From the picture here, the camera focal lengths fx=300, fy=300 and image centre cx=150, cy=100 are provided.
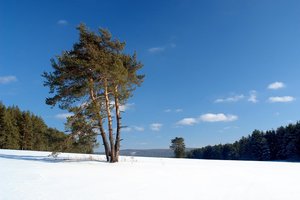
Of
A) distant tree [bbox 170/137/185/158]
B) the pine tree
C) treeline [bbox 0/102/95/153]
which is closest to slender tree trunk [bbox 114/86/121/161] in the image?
the pine tree

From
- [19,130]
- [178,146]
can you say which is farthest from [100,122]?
[178,146]

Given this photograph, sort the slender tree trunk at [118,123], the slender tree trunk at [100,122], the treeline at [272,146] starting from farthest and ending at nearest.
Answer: the treeline at [272,146]
the slender tree trunk at [118,123]
the slender tree trunk at [100,122]

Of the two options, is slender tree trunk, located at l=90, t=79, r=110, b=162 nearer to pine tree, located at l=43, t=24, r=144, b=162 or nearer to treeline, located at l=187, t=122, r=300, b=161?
pine tree, located at l=43, t=24, r=144, b=162

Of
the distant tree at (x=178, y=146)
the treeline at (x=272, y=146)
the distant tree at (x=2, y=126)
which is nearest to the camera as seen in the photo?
the distant tree at (x=2, y=126)

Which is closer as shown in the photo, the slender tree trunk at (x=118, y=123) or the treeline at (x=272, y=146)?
the slender tree trunk at (x=118, y=123)

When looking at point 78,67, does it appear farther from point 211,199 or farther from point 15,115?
point 15,115

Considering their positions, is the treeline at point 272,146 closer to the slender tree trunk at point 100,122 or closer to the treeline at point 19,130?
the treeline at point 19,130

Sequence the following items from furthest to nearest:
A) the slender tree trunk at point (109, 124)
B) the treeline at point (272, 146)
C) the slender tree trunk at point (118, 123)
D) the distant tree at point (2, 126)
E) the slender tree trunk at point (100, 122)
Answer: the treeline at point (272, 146) < the distant tree at point (2, 126) < the slender tree trunk at point (118, 123) < the slender tree trunk at point (109, 124) < the slender tree trunk at point (100, 122)

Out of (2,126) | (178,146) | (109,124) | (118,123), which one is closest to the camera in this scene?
(109,124)

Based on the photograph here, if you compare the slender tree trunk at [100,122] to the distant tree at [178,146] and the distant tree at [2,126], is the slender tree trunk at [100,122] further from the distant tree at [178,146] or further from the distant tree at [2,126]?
the distant tree at [178,146]

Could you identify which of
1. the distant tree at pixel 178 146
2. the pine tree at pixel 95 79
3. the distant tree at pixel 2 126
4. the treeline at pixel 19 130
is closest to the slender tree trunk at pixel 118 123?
the pine tree at pixel 95 79

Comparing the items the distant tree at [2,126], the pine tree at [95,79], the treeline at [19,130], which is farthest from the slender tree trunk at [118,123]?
the distant tree at [2,126]

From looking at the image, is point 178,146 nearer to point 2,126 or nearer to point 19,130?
point 19,130

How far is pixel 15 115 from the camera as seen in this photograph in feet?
239
